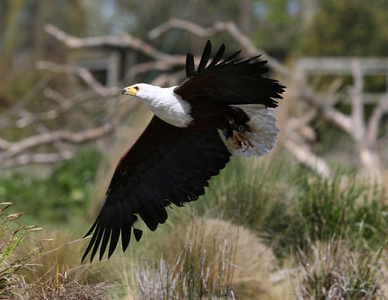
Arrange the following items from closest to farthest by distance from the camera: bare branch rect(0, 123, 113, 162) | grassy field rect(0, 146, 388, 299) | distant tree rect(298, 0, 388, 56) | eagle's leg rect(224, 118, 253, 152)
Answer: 1. grassy field rect(0, 146, 388, 299)
2. eagle's leg rect(224, 118, 253, 152)
3. bare branch rect(0, 123, 113, 162)
4. distant tree rect(298, 0, 388, 56)

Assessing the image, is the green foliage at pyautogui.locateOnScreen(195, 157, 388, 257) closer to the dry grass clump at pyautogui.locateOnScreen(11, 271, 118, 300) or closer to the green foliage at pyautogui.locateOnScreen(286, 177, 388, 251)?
the green foliage at pyautogui.locateOnScreen(286, 177, 388, 251)

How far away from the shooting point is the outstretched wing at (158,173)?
377cm

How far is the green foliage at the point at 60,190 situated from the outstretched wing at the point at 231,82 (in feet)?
15.7

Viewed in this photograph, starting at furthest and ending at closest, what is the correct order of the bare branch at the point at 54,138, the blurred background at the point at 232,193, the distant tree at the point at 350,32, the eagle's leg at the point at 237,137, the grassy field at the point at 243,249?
1. the distant tree at the point at 350,32
2. the bare branch at the point at 54,138
3. the eagle's leg at the point at 237,137
4. the blurred background at the point at 232,193
5. the grassy field at the point at 243,249

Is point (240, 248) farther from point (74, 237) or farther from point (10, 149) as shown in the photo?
point (10, 149)

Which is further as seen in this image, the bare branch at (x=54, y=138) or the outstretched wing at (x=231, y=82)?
the bare branch at (x=54, y=138)

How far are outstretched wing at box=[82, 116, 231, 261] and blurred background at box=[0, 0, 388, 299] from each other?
26 cm

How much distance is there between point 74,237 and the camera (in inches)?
167

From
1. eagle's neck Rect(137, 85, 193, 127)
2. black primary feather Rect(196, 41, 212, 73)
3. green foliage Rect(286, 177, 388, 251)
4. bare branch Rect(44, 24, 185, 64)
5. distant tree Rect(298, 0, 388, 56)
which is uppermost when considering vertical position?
distant tree Rect(298, 0, 388, 56)

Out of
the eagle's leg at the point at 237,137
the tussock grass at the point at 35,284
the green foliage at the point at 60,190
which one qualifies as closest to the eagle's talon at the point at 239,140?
the eagle's leg at the point at 237,137

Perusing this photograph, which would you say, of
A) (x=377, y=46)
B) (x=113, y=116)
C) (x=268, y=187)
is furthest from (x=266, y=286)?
(x=377, y=46)

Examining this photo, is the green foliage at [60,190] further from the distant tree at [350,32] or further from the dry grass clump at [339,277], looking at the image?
the distant tree at [350,32]

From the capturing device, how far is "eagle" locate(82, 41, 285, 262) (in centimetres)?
333

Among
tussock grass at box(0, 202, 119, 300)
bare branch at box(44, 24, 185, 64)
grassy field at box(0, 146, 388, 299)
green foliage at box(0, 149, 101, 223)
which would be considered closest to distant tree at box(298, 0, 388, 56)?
bare branch at box(44, 24, 185, 64)
